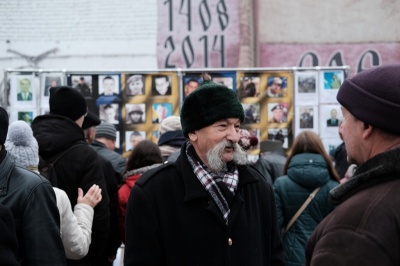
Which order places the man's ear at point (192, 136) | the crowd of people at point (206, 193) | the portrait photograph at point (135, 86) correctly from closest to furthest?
1. the crowd of people at point (206, 193)
2. the man's ear at point (192, 136)
3. the portrait photograph at point (135, 86)

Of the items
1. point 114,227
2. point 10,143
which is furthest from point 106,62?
point 10,143

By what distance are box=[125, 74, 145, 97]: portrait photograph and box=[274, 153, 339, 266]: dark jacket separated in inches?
148

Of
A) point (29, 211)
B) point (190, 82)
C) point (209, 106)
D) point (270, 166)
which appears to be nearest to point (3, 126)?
point (29, 211)

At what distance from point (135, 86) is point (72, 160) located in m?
4.27

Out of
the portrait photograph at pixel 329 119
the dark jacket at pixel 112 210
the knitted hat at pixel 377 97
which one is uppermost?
the knitted hat at pixel 377 97

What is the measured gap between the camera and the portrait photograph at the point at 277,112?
9438mm

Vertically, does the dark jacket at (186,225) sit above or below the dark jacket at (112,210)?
above

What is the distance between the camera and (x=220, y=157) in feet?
11.6

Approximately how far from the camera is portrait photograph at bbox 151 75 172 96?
9430 millimetres

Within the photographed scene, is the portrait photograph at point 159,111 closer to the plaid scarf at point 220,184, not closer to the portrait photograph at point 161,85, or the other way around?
the portrait photograph at point 161,85

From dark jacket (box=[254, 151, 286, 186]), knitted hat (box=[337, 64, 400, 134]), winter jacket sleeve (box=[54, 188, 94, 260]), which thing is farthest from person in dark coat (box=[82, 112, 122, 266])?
knitted hat (box=[337, 64, 400, 134])

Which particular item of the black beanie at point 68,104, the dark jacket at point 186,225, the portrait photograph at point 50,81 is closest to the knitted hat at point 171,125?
the black beanie at point 68,104

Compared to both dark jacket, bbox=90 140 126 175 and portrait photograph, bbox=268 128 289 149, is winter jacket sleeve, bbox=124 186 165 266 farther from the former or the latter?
portrait photograph, bbox=268 128 289 149

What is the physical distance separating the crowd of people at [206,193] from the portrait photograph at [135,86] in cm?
266
